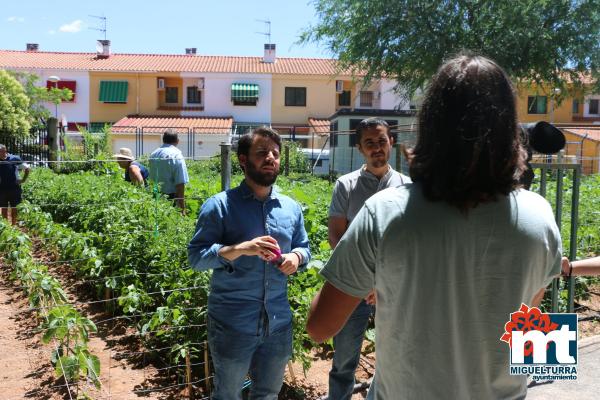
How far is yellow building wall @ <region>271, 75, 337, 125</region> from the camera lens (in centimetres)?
3897

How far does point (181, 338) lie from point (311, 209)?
101 inches

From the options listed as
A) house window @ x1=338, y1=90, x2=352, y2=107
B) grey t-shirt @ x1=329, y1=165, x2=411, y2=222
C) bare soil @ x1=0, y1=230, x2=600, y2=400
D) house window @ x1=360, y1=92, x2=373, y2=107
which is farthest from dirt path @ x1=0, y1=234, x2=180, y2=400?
house window @ x1=360, y1=92, x2=373, y2=107

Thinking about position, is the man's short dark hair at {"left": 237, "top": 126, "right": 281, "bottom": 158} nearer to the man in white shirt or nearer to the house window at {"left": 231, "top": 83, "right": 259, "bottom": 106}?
the man in white shirt

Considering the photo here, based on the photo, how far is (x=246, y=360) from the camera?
9.29 ft

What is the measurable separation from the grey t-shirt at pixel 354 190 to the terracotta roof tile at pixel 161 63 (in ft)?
113

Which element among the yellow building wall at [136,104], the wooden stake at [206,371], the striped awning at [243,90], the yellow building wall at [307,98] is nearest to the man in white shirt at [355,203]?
the wooden stake at [206,371]

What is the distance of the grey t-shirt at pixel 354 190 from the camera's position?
11.7 feet

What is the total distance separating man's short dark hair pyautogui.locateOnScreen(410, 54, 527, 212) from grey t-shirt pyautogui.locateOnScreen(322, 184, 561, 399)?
0.16ft

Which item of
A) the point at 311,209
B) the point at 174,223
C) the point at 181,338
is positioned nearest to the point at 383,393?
the point at 181,338

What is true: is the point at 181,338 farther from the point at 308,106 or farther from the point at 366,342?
the point at 308,106

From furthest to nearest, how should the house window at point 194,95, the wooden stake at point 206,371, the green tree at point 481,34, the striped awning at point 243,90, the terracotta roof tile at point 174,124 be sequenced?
the house window at point 194,95 → the striped awning at point 243,90 → the terracotta roof tile at point 174,124 → the green tree at point 481,34 → the wooden stake at point 206,371

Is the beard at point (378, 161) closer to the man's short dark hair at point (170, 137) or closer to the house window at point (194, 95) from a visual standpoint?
the man's short dark hair at point (170, 137)

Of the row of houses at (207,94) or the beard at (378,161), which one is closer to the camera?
the beard at (378,161)

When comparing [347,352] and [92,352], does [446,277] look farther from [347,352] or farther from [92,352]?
[92,352]
